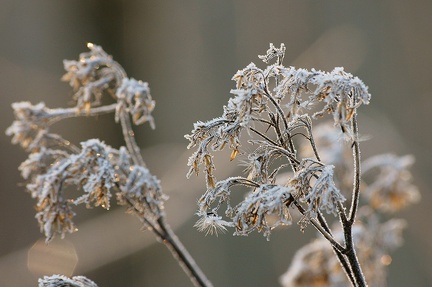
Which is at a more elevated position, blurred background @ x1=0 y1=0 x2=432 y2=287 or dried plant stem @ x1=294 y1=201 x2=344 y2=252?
blurred background @ x1=0 y1=0 x2=432 y2=287

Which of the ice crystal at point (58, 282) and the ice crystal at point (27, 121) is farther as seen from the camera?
the ice crystal at point (27, 121)

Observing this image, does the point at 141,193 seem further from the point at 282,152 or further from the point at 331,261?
the point at 331,261

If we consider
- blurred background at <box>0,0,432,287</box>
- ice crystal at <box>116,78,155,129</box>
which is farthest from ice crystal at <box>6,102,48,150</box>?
blurred background at <box>0,0,432,287</box>

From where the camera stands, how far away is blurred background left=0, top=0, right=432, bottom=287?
124 inches

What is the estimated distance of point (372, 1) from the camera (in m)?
3.26

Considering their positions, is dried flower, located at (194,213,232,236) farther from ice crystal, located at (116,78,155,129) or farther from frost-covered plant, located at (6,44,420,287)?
ice crystal, located at (116,78,155,129)

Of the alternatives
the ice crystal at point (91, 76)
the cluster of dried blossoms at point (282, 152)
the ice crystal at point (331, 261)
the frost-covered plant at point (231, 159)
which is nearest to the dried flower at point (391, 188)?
the ice crystal at point (331, 261)

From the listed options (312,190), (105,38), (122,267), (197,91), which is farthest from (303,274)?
(105,38)

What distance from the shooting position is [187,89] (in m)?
4.41

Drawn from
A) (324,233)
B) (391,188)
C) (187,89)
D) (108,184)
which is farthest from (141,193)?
(187,89)

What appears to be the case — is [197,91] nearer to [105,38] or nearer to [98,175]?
[105,38]

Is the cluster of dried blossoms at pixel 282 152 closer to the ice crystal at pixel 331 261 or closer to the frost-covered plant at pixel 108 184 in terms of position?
the frost-covered plant at pixel 108 184

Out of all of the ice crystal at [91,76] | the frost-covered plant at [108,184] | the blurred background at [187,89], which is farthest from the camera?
the blurred background at [187,89]

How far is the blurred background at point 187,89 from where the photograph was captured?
3.14 meters
